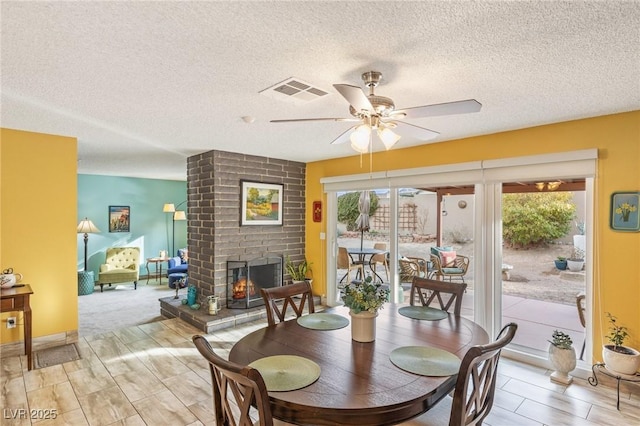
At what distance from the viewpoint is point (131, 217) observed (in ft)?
24.3

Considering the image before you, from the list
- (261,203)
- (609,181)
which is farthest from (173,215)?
(609,181)

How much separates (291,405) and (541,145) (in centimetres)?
314

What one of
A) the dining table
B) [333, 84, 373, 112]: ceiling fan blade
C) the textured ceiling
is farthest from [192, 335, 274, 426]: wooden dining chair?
the dining table

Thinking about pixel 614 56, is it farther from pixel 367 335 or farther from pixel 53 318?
pixel 53 318

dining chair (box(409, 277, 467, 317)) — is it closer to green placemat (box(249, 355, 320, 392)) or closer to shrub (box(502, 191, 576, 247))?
shrub (box(502, 191, 576, 247))

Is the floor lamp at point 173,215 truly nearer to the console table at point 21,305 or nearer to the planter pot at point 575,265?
the console table at point 21,305

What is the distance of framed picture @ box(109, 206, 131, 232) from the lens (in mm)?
7125

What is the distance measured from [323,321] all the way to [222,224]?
2.60m

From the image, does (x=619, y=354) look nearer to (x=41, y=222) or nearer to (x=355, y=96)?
(x=355, y=96)

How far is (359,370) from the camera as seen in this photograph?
1581mm

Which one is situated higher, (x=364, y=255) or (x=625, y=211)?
(x=625, y=211)

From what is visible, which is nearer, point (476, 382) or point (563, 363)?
point (476, 382)

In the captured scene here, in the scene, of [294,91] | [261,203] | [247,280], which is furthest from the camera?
[261,203]

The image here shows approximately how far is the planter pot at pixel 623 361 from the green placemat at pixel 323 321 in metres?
2.08
